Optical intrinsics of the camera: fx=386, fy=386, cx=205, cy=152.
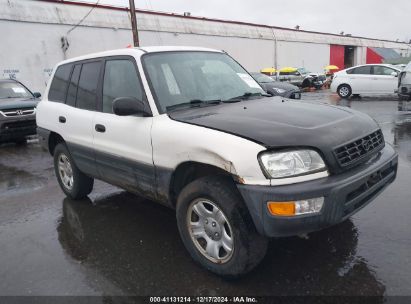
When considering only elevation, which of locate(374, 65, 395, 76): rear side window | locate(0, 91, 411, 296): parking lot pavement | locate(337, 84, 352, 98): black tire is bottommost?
locate(337, 84, 352, 98): black tire

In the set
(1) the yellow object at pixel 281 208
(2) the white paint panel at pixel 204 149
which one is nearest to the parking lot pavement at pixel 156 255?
(1) the yellow object at pixel 281 208

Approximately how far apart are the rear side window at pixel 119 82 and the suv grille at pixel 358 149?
5.99ft

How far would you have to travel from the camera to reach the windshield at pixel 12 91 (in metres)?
10.6

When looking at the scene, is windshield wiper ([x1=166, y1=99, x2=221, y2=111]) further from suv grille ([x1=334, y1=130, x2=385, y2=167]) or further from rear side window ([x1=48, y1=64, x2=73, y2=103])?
rear side window ([x1=48, y1=64, x2=73, y2=103])

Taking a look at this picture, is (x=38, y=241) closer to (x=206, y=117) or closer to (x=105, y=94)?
(x=105, y=94)

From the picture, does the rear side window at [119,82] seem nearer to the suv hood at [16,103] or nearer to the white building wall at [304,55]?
the suv hood at [16,103]

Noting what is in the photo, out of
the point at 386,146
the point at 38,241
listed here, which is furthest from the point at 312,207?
the point at 38,241

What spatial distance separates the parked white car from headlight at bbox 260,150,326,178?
15.3 meters

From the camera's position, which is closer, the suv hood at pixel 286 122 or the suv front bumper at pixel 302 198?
the suv front bumper at pixel 302 198

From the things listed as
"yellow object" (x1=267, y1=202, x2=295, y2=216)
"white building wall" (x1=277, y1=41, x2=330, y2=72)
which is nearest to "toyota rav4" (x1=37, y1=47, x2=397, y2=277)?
"yellow object" (x1=267, y1=202, x2=295, y2=216)

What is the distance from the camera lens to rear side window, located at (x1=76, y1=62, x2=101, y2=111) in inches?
169

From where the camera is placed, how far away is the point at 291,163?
8.79 ft

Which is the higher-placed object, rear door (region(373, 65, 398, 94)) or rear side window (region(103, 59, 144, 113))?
rear side window (region(103, 59, 144, 113))

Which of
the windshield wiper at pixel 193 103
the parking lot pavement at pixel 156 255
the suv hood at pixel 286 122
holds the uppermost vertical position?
the windshield wiper at pixel 193 103
